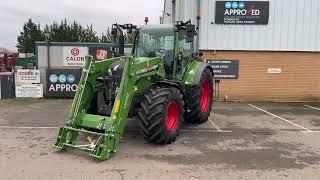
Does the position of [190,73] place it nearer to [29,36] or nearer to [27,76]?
[27,76]

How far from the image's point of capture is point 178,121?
29.2 feet

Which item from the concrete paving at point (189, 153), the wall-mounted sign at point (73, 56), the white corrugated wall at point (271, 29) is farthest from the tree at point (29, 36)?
the concrete paving at point (189, 153)

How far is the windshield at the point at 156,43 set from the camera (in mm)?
9922

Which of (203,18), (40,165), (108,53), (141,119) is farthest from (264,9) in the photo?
(40,165)

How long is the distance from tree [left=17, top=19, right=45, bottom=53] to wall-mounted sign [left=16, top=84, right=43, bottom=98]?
4442cm

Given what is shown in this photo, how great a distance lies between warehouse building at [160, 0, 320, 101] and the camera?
53.6 feet

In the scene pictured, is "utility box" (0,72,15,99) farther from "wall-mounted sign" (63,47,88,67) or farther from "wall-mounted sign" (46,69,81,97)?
"wall-mounted sign" (63,47,88,67)

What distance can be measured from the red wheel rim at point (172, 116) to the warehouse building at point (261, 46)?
7.97 meters

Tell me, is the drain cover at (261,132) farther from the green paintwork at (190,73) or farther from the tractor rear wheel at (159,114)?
the tractor rear wheel at (159,114)

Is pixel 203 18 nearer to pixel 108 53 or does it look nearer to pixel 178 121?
pixel 108 53

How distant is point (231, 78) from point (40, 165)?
10.9 metres

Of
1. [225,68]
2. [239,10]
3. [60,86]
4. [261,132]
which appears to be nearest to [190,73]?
[261,132]

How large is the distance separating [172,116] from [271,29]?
919cm

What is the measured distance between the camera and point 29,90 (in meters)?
16.6
